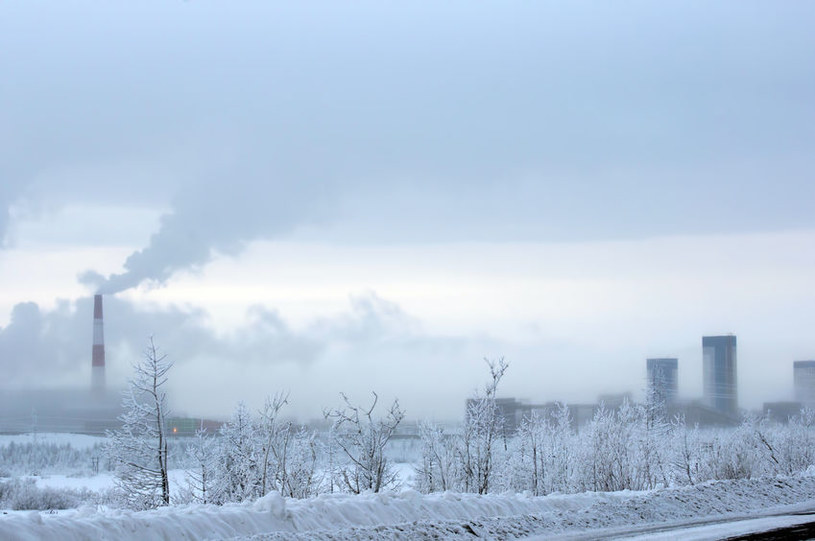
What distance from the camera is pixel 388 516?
1477 centimetres

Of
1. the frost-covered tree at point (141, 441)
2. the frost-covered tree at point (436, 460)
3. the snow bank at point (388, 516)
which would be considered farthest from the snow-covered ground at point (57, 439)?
the snow bank at point (388, 516)

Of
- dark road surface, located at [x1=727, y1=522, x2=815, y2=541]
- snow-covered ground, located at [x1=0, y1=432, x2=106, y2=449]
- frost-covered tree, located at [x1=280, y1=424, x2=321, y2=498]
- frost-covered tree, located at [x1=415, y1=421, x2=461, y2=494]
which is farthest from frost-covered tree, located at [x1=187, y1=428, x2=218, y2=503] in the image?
snow-covered ground, located at [x1=0, y1=432, x2=106, y2=449]

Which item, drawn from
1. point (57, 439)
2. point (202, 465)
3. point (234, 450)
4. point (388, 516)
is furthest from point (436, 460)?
point (57, 439)

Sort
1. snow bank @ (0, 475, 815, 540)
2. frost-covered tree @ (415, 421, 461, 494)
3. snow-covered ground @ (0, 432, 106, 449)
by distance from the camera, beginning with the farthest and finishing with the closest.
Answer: snow-covered ground @ (0, 432, 106, 449) < frost-covered tree @ (415, 421, 461, 494) < snow bank @ (0, 475, 815, 540)

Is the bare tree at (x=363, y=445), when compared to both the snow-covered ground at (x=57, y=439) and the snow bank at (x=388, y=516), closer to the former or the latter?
the snow bank at (x=388, y=516)

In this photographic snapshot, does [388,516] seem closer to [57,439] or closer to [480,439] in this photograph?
[480,439]

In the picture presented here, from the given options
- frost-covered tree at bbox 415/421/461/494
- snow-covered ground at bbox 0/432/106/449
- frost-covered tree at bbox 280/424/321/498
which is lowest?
snow-covered ground at bbox 0/432/106/449

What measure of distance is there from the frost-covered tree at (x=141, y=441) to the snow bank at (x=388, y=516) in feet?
72.1

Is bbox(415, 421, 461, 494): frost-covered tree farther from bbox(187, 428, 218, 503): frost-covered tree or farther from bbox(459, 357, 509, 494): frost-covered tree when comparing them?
bbox(187, 428, 218, 503): frost-covered tree

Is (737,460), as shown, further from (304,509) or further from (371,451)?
(304,509)

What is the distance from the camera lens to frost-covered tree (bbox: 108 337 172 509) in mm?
36062

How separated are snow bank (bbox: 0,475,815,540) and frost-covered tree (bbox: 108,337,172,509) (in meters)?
22.0

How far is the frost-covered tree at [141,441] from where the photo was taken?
36.1 meters

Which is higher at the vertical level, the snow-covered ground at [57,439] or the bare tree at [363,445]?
the bare tree at [363,445]
